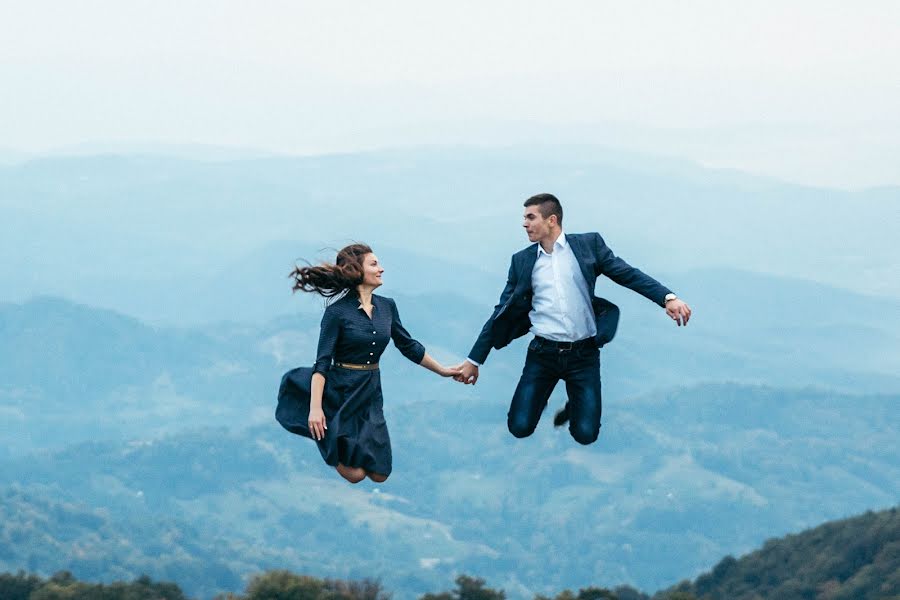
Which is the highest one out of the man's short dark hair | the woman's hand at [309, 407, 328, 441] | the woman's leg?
the man's short dark hair

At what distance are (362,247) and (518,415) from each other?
10.3ft

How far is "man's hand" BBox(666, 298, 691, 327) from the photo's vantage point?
16.3 m

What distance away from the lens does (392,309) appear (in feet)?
57.5

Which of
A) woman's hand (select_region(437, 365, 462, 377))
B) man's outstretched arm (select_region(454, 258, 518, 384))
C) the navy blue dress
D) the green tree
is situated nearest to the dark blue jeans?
man's outstretched arm (select_region(454, 258, 518, 384))

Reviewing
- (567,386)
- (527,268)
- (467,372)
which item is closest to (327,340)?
(467,372)

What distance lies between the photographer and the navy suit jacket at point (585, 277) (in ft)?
58.2

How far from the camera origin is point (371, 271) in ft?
54.9

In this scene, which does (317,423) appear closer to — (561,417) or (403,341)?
(403,341)

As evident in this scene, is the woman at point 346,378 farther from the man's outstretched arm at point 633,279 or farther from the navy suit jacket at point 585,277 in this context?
the man's outstretched arm at point 633,279

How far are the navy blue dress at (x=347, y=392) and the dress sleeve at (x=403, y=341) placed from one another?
10 cm

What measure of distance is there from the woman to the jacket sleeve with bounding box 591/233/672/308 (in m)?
2.74

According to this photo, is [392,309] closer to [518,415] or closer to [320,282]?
[320,282]

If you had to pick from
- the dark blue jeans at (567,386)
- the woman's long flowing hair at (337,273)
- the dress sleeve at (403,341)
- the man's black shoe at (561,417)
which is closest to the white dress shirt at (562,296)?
the dark blue jeans at (567,386)

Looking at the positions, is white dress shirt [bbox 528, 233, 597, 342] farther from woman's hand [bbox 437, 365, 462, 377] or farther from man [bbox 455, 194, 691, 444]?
woman's hand [bbox 437, 365, 462, 377]
